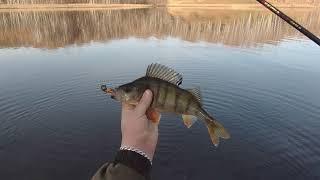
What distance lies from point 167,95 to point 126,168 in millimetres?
1277

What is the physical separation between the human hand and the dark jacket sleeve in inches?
3.6

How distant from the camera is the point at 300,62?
97.5 ft

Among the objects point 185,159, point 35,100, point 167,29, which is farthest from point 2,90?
point 167,29

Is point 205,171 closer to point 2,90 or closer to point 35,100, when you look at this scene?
point 35,100

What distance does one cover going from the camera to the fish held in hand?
12.9 feet

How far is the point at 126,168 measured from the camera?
3061 mm

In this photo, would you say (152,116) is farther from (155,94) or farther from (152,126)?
(155,94)

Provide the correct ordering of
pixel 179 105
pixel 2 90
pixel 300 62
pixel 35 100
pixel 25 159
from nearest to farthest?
pixel 179 105 < pixel 25 159 < pixel 35 100 < pixel 2 90 < pixel 300 62

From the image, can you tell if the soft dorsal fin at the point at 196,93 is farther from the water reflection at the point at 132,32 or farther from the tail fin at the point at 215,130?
the water reflection at the point at 132,32

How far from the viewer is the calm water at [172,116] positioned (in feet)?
45.4

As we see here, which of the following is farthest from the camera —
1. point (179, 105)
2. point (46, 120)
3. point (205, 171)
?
point (46, 120)

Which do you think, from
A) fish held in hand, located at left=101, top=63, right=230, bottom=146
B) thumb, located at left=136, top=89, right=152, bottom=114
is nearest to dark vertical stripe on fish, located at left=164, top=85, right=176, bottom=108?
fish held in hand, located at left=101, top=63, right=230, bottom=146

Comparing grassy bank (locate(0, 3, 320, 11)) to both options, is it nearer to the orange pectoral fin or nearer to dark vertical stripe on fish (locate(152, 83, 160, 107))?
dark vertical stripe on fish (locate(152, 83, 160, 107))

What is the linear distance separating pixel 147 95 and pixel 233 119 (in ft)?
49.0
